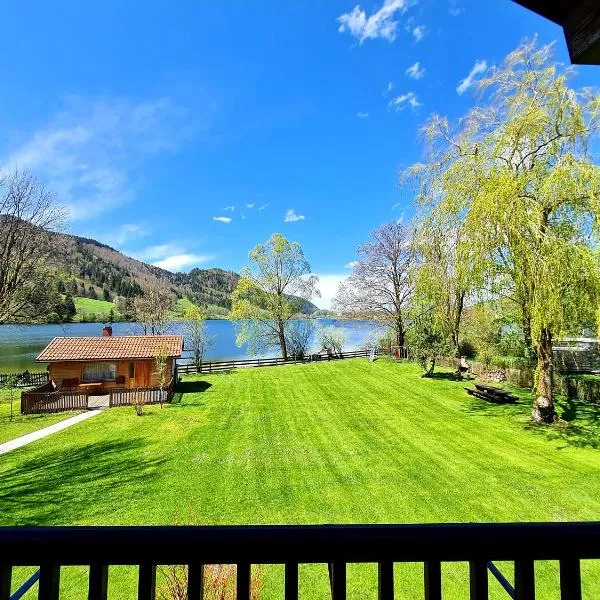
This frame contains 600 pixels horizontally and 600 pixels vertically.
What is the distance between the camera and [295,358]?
31969mm

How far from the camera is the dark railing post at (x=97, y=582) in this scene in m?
1.15

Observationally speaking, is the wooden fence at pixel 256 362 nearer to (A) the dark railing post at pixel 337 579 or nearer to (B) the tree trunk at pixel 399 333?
(B) the tree trunk at pixel 399 333

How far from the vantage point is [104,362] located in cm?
2128

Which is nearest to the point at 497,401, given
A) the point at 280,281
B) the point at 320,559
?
the point at 320,559

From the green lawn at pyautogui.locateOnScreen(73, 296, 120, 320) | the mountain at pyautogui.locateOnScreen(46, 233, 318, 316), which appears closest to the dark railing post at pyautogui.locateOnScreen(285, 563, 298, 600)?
the mountain at pyautogui.locateOnScreen(46, 233, 318, 316)

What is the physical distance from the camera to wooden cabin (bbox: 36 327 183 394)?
20.7 m

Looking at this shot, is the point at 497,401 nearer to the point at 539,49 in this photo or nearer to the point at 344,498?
the point at 344,498

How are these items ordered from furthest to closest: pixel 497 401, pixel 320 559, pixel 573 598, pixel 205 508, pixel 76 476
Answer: pixel 497 401
pixel 76 476
pixel 205 508
pixel 573 598
pixel 320 559

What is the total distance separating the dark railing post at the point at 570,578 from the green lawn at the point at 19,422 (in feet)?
56.3

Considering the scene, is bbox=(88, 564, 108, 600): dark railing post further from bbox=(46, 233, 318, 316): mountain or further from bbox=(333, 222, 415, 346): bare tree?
bbox=(46, 233, 318, 316): mountain

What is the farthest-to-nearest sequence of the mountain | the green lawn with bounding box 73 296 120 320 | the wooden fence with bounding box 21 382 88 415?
the mountain
the green lawn with bounding box 73 296 120 320
the wooden fence with bounding box 21 382 88 415

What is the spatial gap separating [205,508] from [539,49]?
1659cm

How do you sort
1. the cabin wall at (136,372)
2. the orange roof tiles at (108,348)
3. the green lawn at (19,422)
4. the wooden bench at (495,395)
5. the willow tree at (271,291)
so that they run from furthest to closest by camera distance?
the willow tree at (271,291) → the cabin wall at (136,372) → the orange roof tiles at (108,348) → the wooden bench at (495,395) → the green lawn at (19,422)

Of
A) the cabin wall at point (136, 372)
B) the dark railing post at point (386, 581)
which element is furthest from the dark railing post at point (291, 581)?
the cabin wall at point (136, 372)
